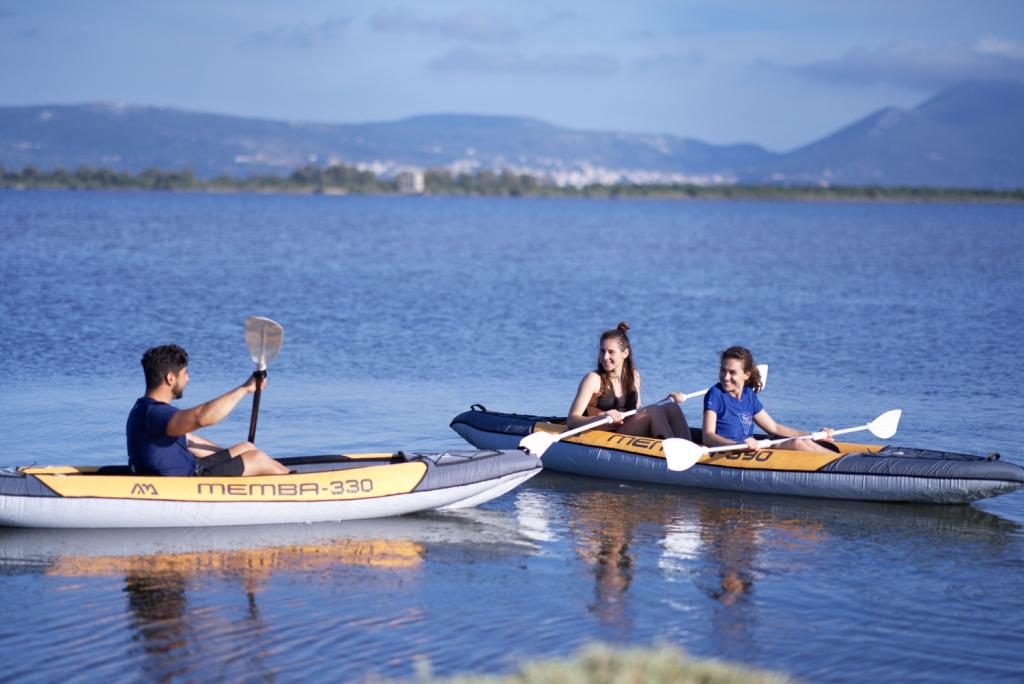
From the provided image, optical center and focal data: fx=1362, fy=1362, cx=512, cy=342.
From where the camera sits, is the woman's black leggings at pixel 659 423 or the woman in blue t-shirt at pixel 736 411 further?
the woman's black leggings at pixel 659 423

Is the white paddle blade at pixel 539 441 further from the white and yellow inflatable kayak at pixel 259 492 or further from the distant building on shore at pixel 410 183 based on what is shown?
the distant building on shore at pixel 410 183

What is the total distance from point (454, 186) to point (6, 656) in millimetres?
153562

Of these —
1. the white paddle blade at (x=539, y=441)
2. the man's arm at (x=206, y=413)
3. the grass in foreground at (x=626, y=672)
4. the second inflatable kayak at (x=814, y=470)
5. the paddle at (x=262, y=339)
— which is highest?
the paddle at (x=262, y=339)

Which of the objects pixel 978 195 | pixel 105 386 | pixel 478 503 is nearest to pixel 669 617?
pixel 478 503

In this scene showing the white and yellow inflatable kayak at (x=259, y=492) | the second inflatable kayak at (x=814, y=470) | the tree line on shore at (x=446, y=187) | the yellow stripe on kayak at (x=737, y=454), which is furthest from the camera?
the tree line on shore at (x=446, y=187)

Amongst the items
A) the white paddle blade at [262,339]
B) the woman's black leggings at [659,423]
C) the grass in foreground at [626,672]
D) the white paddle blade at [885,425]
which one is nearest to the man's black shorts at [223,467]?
the white paddle blade at [262,339]

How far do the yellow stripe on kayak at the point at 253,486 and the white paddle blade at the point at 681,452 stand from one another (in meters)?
1.86

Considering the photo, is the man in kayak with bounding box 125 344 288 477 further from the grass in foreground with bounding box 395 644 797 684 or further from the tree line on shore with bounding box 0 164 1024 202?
the tree line on shore with bounding box 0 164 1024 202

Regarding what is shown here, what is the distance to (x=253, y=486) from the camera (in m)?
8.49

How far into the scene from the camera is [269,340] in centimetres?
894

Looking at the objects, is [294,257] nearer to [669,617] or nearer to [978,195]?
[669,617]

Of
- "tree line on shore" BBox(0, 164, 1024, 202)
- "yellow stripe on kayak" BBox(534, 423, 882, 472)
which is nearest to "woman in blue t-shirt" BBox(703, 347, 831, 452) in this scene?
"yellow stripe on kayak" BBox(534, 423, 882, 472)

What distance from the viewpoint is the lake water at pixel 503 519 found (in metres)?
6.64

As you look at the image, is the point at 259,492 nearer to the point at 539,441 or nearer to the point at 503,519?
the point at 503,519
